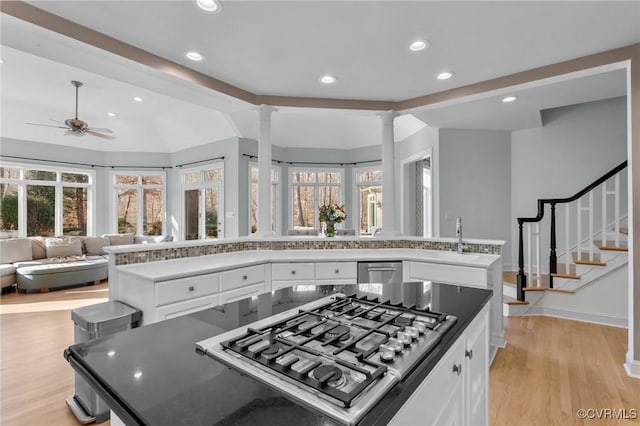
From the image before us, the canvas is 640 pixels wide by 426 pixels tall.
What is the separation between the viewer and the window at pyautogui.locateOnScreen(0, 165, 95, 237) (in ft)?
20.9

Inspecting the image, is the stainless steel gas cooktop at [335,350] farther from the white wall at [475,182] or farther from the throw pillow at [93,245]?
the throw pillow at [93,245]

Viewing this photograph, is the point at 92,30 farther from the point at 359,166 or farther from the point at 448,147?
the point at 359,166

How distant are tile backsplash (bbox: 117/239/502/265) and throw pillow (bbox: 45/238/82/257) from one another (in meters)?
4.76

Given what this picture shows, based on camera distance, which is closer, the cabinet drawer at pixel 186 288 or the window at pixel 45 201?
the cabinet drawer at pixel 186 288

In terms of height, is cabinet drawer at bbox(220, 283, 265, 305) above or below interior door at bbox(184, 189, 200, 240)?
below

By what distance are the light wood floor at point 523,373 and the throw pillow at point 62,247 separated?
8.30ft

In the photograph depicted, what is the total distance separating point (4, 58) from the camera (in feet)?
13.6

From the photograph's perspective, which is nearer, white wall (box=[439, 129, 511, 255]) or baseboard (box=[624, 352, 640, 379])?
baseboard (box=[624, 352, 640, 379])

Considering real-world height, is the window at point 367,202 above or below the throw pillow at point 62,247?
above

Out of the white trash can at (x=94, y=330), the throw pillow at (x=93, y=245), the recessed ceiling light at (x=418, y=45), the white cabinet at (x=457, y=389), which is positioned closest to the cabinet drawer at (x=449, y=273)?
the white cabinet at (x=457, y=389)

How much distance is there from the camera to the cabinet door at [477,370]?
1.24m

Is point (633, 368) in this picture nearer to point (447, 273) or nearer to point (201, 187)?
point (447, 273)

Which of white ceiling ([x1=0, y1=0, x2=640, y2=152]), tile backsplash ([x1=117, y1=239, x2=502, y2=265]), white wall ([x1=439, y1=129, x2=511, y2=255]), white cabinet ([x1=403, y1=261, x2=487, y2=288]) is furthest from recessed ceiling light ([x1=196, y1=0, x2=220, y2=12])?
white wall ([x1=439, y1=129, x2=511, y2=255])

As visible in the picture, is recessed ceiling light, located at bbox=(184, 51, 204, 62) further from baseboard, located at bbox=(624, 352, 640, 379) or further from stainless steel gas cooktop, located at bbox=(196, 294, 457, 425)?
baseboard, located at bbox=(624, 352, 640, 379)
